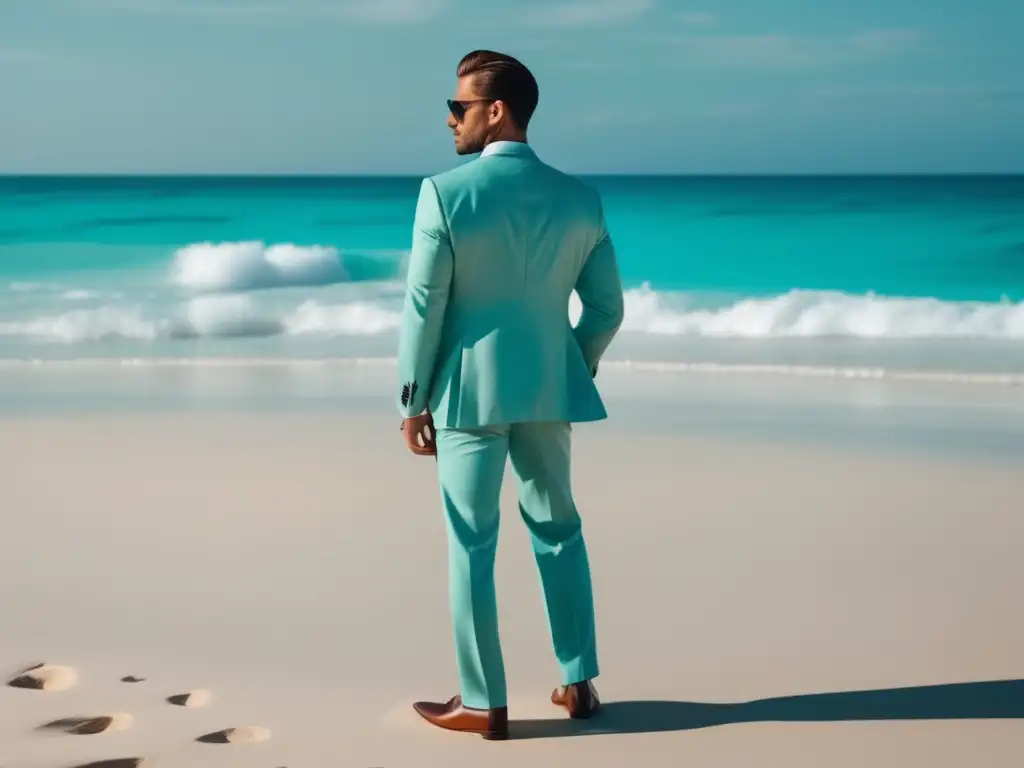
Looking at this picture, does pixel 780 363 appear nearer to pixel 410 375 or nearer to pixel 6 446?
pixel 6 446

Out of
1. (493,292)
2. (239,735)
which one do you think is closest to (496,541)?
(493,292)

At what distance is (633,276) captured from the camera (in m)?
22.0

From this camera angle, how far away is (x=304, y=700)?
10.4ft

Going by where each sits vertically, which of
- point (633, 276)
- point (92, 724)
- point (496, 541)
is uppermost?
point (633, 276)

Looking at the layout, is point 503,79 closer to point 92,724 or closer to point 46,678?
point 92,724

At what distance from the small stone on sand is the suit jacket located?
0.87m

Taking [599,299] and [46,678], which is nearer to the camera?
[599,299]

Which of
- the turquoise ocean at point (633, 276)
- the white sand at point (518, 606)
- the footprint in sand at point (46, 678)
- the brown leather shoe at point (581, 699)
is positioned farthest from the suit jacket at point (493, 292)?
the turquoise ocean at point (633, 276)

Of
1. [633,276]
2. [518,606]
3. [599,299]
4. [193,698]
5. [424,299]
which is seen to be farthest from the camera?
[633,276]

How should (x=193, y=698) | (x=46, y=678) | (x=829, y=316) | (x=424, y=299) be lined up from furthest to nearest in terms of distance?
(x=829, y=316)
(x=46, y=678)
(x=193, y=698)
(x=424, y=299)

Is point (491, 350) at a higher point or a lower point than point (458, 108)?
lower

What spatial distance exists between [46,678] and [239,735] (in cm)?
62

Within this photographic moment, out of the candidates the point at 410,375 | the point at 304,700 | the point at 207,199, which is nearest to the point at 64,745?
the point at 304,700

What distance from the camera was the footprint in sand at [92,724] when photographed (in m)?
2.94
